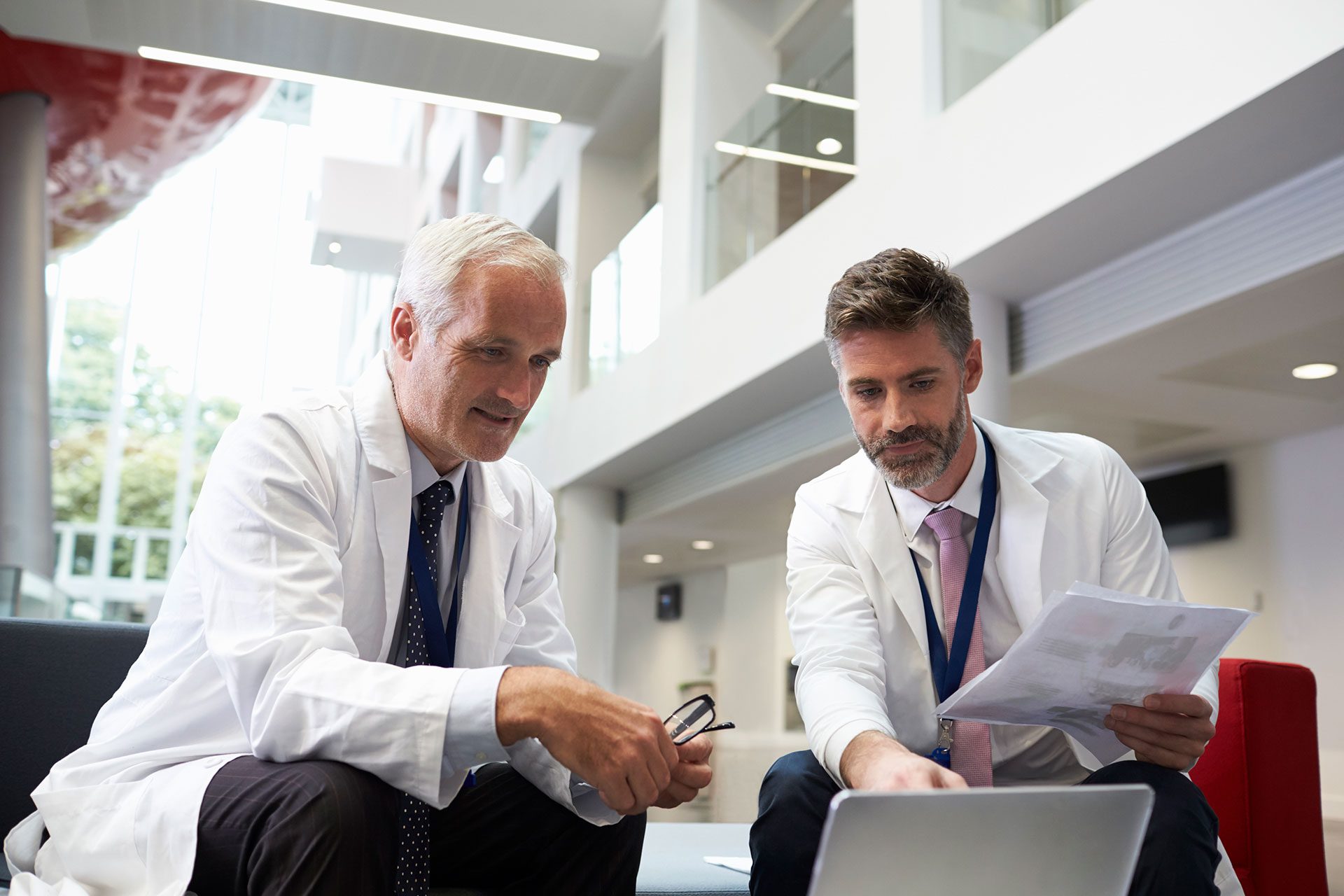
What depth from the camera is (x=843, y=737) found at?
1.47 m

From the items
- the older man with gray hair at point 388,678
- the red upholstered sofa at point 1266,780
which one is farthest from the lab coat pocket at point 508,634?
the red upholstered sofa at point 1266,780

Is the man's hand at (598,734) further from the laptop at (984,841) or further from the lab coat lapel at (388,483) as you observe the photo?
the lab coat lapel at (388,483)

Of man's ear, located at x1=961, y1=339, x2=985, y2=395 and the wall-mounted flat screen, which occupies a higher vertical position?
the wall-mounted flat screen

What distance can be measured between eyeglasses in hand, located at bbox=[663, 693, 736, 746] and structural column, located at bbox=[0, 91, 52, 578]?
7532 mm

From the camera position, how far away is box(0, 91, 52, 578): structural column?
7648 mm

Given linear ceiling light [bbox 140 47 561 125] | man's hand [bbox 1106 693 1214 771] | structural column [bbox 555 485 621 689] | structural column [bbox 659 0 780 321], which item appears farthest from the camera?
structural column [bbox 555 485 621 689]

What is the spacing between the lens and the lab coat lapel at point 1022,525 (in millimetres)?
1703

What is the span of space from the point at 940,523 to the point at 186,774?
Result: 114cm

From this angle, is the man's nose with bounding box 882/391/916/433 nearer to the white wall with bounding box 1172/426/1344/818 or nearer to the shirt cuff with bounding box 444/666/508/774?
the shirt cuff with bounding box 444/666/508/774

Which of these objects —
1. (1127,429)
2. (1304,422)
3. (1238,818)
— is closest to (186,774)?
(1238,818)

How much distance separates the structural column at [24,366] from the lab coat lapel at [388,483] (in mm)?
7098

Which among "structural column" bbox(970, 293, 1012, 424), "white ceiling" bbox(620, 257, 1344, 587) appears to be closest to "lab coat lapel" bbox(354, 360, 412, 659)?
"white ceiling" bbox(620, 257, 1344, 587)

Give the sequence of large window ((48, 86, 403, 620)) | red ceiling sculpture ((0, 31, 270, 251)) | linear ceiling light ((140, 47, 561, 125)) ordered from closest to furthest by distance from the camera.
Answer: linear ceiling light ((140, 47, 561, 125)) → red ceiling sculpture ((0, 31, 270, 251)) → large window ((48, 86, 403, 620))

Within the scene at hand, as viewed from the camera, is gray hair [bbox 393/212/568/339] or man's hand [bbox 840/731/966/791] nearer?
man's hand [bbox 840/731/966/791]
